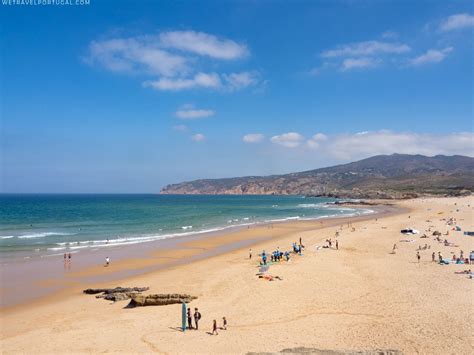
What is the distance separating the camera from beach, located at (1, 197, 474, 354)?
40.1ft

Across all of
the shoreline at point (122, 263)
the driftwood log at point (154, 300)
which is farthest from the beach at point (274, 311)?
the driftwood log at point (154, 300)

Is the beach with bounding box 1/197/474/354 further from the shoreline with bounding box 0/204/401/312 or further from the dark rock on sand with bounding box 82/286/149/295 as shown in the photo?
the dark rock on sand with bounding box 82/286/149/295

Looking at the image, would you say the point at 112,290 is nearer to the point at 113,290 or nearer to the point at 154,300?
the point at 113,290

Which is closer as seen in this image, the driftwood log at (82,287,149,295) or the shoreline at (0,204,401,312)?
the driftwood log at (82,287,149,295)

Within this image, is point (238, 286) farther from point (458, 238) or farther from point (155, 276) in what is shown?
point (458, 238)

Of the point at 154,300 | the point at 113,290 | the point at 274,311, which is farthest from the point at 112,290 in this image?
the point at 274,311

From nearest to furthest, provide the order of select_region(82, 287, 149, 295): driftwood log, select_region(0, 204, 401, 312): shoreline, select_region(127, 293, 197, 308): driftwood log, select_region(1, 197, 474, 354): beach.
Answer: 1. select_region(1, 197, 474, 354): beach
2. select_region(127, 293, 197, 308): driftwood log
3. select_region(82, 287, 149, 295): driftwood log
4. select_region(0, 204, 401, 312): shoreline

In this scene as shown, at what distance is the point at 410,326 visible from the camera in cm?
1341

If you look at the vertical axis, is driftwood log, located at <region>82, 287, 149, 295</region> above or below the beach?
above

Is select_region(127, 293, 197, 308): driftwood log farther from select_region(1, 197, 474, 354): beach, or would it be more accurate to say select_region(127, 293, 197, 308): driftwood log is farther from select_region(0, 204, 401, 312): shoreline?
select_region(0, 204, 401, 312): shoreline

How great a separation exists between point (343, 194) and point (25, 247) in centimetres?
13657

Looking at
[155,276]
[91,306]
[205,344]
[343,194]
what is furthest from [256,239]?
[343,194]

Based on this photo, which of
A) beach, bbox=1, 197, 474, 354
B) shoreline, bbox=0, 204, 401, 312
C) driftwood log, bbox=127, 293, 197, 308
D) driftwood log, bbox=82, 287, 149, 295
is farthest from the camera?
shoreline, bbox=0, 204, 401, 312

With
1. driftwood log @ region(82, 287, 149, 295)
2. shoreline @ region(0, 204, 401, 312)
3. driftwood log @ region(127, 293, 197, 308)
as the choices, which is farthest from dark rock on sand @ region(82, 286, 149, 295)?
driftwood log @ region(127, 293, 197, 308)
